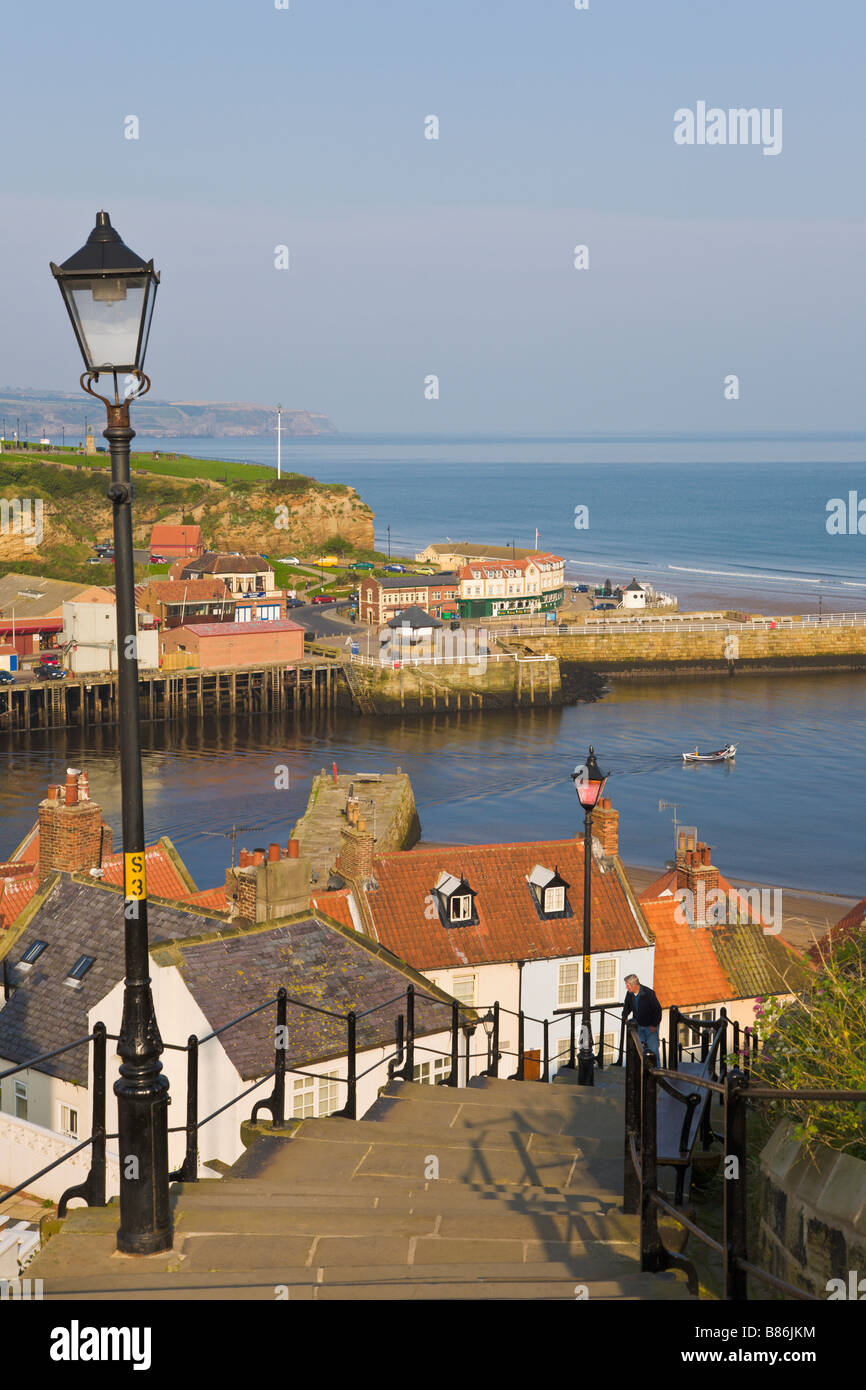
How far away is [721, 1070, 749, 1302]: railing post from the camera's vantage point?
5.86 meters

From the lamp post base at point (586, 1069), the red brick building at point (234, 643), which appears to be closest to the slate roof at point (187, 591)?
the red brick building at point (234, 643)

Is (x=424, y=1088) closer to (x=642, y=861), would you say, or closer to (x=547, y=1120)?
(x=547, y=1120)

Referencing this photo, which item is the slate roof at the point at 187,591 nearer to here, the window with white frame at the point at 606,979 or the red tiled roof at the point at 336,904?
the red tiled roof at the point at 336,904

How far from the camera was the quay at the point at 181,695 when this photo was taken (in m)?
89.9

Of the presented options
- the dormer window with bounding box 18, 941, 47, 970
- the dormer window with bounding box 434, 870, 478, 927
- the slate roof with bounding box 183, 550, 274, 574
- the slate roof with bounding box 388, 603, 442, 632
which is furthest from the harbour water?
the slate roof with bounding box 183, 550, 274, 574

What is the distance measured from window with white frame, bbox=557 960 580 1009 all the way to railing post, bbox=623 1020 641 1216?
76.7 ft

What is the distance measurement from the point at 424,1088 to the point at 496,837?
4851 centimetres

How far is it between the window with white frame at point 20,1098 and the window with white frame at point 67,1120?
1.10m

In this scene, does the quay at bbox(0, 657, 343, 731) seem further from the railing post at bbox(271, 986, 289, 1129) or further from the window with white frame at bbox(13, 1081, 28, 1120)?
the railing post at bbox(271, 986, 289, 1129)

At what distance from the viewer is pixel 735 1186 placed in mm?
5984

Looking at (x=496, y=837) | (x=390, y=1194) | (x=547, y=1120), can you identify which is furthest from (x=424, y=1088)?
(x=496, y=837)

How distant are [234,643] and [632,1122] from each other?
9439 centimetres

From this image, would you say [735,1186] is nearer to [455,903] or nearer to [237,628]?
[455,903]

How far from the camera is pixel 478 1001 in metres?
30.2
